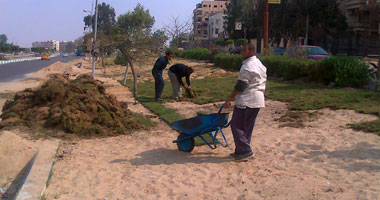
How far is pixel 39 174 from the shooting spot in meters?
4.87

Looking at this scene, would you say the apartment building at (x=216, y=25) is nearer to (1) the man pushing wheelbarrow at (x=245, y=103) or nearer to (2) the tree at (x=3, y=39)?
(2) the tree at (x=3, y=39)

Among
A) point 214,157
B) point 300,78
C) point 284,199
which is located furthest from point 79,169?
point 300,78

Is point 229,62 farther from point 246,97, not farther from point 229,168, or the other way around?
point 229,168

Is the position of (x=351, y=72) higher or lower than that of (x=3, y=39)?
lower

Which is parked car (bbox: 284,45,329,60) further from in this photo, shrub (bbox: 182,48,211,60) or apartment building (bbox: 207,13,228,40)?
apartment building (bbox: 207,13,228,40)

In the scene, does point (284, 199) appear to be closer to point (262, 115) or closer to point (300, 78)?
point (262, 115)

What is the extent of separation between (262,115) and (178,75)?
327cm

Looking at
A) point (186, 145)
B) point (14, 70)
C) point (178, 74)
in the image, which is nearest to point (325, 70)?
point (178, 74)

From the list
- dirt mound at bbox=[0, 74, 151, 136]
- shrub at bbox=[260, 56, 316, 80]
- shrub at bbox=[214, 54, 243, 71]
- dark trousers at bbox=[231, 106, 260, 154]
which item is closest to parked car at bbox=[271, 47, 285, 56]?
shrub at bbox=[214, 54, 243, 71]

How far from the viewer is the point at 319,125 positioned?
23.5 ft

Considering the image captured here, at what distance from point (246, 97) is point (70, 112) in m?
4.23

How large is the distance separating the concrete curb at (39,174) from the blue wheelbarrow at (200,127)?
1.98 metres

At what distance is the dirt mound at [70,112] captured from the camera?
7.57 metres

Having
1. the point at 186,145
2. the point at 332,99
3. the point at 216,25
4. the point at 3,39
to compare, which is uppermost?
the point at 216,25
